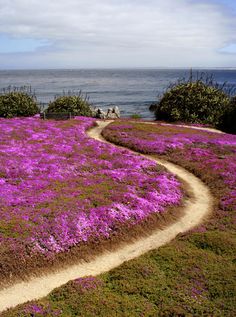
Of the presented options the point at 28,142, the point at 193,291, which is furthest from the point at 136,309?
the point at 28,142

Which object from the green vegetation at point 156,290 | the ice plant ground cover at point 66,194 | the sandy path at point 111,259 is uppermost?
the ice plant ground cover at point 66,194

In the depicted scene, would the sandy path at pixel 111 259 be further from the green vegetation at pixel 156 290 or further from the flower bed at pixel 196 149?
the flower bed at pixel 196 149

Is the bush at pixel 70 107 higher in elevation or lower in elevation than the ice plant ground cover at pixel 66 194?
higher

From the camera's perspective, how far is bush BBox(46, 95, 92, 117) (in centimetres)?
5888

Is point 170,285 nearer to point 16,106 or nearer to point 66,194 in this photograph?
point 66,194

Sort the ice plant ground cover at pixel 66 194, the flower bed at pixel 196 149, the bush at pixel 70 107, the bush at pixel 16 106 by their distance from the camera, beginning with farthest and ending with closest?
the bush at pixel 70 107 < the bush at pixel 16 106 < the flower bed at pixel 196 149 < the ice plant ground cover at pixel 66 194

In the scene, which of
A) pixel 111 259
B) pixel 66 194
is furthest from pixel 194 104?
pixel 111 259

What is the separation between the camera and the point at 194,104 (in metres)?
60.7

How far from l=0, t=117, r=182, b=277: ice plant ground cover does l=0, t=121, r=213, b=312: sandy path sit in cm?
91

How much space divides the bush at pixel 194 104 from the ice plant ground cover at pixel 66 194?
1048 inches

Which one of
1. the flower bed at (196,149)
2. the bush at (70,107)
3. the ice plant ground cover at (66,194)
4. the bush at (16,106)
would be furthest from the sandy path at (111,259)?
the bush at (70,107)

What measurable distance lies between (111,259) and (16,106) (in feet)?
137

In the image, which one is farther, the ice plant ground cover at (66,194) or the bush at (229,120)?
the bush at (229,120)

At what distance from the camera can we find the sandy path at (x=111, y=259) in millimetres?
14477
